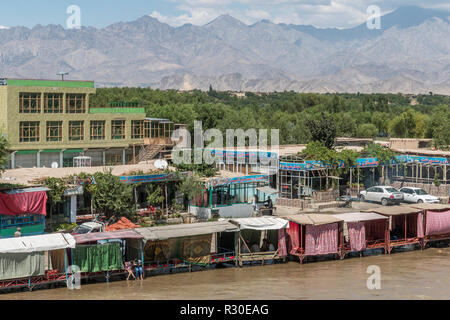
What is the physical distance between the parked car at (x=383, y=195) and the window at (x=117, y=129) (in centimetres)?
2120

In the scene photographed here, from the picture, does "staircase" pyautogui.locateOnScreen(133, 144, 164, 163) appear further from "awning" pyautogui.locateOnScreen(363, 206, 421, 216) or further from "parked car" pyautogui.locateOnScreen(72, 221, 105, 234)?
"awning" pyautogui.locateOnScreen(363, 206, 421, 216)

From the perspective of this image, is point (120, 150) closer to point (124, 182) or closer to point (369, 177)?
point (124, 182)

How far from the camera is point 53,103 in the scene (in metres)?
45.0

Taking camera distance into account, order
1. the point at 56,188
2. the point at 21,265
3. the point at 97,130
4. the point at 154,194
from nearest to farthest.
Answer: the point at 21,265, the point at 56,188, the point at 154,194, the point at 97,130

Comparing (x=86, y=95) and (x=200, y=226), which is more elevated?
(x=86, y=95)

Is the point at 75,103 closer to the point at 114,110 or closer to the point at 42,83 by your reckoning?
the point at 42,83

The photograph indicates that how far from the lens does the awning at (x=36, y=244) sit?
874 inches

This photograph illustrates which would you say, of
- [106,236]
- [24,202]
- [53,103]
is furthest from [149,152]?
[106,236]

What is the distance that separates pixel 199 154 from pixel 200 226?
1316 cm

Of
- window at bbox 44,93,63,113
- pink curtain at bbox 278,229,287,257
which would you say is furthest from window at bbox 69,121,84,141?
pink curtain at bbox 278,229,287,257

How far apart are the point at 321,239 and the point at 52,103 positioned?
2671 centimetres

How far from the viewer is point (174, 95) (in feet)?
335

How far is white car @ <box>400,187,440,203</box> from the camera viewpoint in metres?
38.9
